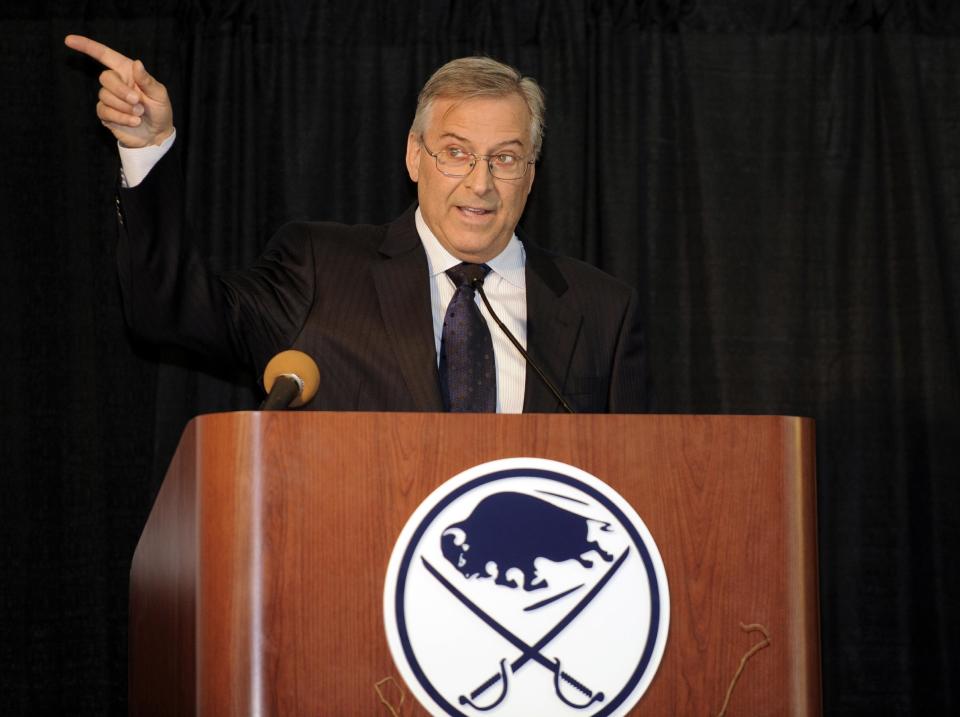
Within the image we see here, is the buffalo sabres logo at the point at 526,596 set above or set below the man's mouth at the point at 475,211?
below

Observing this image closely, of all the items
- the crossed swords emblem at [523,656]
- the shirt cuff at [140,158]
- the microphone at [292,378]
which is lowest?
the crossed swords emblem at [523,656]

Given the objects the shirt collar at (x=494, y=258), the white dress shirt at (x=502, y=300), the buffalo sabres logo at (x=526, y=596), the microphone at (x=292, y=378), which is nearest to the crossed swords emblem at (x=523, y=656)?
the buffalo sabres logo at (x=526, y=596)

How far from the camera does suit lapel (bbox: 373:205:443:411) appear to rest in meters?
2.02

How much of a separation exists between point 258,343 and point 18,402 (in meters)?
1.05

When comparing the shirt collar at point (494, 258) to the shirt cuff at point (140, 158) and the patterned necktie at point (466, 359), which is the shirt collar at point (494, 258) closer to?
the patterned necktie at point (466, 359)

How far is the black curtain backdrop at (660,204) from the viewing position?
10.0ft

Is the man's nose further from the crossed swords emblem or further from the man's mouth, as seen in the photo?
the crossed swords emblem

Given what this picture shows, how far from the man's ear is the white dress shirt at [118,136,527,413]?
0.11 m

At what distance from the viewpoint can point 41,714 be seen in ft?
9.69

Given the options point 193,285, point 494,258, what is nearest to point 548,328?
point 494,258

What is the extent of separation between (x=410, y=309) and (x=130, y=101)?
647 millimetres

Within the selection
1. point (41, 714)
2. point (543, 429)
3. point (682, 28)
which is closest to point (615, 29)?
point (682, 28)

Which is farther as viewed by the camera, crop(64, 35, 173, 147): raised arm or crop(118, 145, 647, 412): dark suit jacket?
crop(118, 145, 647, 412): dark suit jacket

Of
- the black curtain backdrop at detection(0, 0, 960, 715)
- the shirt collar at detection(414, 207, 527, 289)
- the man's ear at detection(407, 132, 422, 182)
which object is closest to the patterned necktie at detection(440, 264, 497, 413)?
the shirt collar at detection(414, 207, 527, 289)
